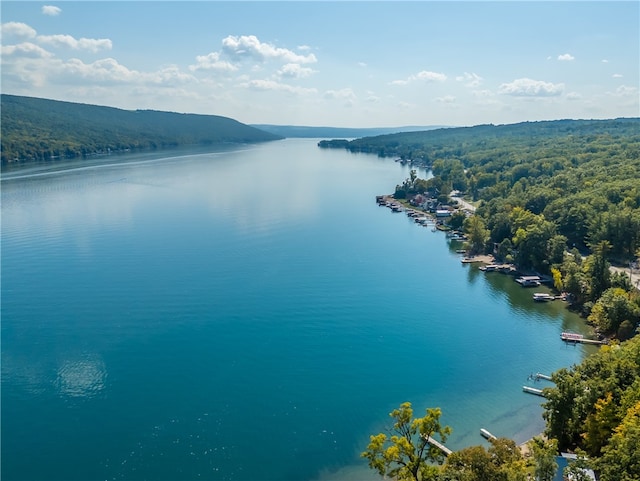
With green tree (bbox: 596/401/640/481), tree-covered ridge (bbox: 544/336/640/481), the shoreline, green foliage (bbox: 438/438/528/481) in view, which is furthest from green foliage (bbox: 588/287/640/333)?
green foliage (bbox: 438/438/528/481)

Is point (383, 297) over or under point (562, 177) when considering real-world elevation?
under

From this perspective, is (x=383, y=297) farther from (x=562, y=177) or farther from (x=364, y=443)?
(x=562, y=177)

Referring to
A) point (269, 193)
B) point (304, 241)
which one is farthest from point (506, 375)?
point (269, 193)

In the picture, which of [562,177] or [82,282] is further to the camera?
[562,177]

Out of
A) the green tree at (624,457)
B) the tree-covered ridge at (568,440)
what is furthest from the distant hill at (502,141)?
the green tree at (624,457)

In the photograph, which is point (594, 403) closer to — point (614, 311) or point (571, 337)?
point (614, 311)

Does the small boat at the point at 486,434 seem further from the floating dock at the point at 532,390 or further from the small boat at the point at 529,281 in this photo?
the small boat at the point at 529,281

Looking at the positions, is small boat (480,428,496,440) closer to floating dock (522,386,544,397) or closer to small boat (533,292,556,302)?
floating dock (522,386,544,397)
